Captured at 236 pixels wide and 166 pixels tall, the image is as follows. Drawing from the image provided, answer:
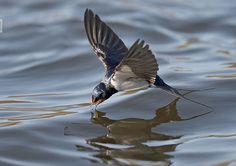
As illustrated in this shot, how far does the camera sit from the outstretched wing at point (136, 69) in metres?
5.96

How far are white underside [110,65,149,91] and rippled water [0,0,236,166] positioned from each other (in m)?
0.31

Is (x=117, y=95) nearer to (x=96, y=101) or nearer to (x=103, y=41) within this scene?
(x=103, y=41)

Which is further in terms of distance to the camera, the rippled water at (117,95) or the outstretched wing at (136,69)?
the outstretched wing at (136,69)

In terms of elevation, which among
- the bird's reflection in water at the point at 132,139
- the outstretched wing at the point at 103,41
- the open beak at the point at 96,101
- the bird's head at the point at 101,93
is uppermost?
the outstretched wing at the point at 103,41

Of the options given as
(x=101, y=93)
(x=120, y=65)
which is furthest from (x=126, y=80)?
(x=120, y=65)

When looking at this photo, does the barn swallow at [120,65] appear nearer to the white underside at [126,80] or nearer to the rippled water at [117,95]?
the white underside at [126,80]

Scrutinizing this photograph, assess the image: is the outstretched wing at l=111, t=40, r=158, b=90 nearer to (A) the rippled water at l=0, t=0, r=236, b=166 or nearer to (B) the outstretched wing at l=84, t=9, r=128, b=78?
(A) the rippled water at l=0, t=0, r=236, b=166

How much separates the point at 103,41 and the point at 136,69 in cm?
122

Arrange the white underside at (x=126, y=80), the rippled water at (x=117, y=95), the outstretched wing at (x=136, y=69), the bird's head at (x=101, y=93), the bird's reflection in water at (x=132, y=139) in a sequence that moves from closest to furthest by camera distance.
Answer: the bird's reflection in water at (x=132, y=139) → the rippled water at (x=117, y=95) → the outstretched wing at (x=136, y=69) → the white underside at (x=126, y=80) → the bird's head at (x=101, y=93)

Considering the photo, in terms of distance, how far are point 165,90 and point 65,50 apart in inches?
114

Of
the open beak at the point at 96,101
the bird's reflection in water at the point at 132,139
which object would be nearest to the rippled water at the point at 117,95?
the bird's reflection in water at the point at 132,139

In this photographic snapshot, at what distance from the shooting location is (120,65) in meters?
6.14

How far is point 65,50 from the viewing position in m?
9.52

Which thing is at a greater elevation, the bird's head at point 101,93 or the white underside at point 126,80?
the white underside at point 126,80
